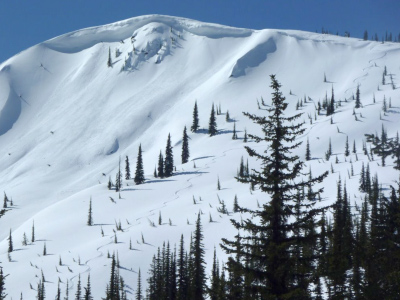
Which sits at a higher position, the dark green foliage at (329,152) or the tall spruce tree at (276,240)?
the dark green foliage at (329,152)

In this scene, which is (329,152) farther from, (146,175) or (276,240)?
(276,240)

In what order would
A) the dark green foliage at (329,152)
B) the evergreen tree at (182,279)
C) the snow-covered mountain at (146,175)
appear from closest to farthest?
the evergreen tree at (182,279)
the snow-covered mountain at (146,175)
the dark green foliage at (329,152)

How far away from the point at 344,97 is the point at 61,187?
307ft

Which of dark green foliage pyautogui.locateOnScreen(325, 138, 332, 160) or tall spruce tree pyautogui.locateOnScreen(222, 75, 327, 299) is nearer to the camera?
tall spruce tree pyautogui.locateOnScreen(222, 75, 327, 299)

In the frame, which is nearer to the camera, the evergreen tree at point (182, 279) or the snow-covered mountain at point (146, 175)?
the evergreen tree at point (182, 279)

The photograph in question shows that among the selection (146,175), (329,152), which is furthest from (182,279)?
(146,175)

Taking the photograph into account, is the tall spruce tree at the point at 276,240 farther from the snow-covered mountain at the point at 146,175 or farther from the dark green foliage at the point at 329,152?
the dark green foliage at the point at 329,152

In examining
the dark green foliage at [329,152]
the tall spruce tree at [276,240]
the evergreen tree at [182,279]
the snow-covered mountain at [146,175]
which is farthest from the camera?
the dark green foliage at [329,152]

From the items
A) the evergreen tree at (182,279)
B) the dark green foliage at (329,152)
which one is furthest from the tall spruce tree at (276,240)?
the dark green foliage at (329,152)

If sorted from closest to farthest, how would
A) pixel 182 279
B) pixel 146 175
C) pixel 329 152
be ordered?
1. pixel 182 279
2. pixel 329 152
3. pixel 146 175

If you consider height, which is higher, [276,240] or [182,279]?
[276,240]

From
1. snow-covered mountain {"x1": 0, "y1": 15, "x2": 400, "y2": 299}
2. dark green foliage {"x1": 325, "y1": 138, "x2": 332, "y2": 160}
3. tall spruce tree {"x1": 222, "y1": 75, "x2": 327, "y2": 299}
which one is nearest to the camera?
tall spruce tree {"x1": 222, "y1": 75, "x2": 327, "y2": 299}

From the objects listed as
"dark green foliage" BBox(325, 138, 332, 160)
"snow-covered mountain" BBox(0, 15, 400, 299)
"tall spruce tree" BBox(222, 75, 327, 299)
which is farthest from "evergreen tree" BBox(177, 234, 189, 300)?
"dark green foliage" BBox(325, 138, 332, 160)

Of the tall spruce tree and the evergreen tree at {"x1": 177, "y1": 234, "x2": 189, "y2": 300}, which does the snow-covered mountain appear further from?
the tall spruce tree
